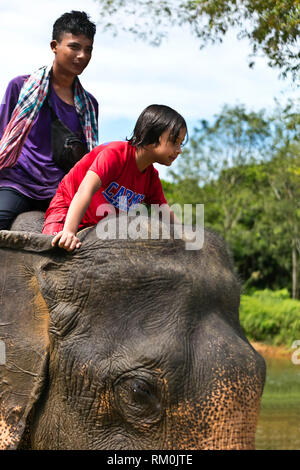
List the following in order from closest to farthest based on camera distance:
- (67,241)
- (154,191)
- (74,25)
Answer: (67,241) < (154,191) < (74,25)

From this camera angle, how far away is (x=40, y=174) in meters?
3.27

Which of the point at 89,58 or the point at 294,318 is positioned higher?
the point at 89,58

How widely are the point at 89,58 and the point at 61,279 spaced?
1230 mm

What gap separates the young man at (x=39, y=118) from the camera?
3.21 m

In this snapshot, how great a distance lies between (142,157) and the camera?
277 cm

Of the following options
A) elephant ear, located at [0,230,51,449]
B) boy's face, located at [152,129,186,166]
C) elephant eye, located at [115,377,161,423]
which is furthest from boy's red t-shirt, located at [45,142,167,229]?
elephant eye, located at [115,377,161,423]

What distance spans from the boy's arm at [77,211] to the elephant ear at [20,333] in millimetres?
77

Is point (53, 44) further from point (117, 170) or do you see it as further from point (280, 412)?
point (280, 412)

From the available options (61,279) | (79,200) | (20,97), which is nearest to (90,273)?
(61,279)

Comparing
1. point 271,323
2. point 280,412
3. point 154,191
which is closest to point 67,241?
point 154,191

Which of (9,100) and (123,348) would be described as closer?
(123,348)

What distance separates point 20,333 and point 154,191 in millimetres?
860

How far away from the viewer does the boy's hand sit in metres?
2.43

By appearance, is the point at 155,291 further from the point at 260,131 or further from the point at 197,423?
the point at 260,131
